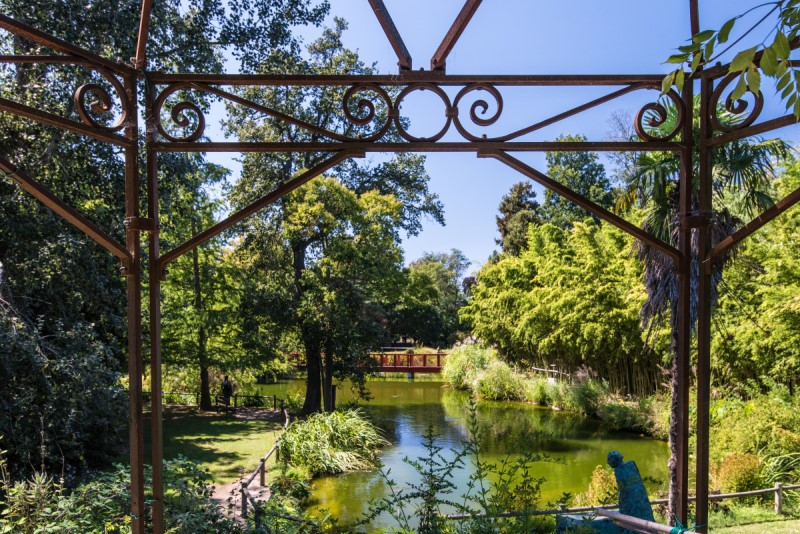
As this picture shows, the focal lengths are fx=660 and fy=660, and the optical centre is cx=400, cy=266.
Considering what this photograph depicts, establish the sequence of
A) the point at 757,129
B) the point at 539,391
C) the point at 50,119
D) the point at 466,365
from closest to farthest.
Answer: the point at 50,119, the point at 757,129, the point at 539,391, the point at 466,365

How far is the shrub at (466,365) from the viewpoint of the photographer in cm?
2334

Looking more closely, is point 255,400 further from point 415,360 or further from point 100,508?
point 100,508

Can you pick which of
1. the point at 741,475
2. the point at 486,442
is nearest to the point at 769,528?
the point at 741,475

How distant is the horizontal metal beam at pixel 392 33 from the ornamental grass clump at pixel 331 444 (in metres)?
9.10

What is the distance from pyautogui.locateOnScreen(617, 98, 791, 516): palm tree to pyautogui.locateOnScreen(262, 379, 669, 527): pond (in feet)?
7.82

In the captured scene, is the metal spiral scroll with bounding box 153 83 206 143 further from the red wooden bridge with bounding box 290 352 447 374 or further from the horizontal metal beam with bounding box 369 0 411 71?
the red wooden bridge with bounding box 290 352 447 374

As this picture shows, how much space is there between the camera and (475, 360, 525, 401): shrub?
2092 cm

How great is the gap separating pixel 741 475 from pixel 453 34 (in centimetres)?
802

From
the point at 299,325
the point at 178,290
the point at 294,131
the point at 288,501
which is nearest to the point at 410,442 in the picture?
the point at 299,325

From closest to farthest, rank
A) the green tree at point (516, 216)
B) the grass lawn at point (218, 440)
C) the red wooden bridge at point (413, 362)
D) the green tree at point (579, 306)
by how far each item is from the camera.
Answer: the grass lawn at point (218, 440)
the green tree at point (579, 306)
the red wooden bridge at point (413, 362)
the green tree at point (516, 216)

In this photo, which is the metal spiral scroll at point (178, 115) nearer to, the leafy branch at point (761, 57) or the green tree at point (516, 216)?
the leafy branch at point (761, 57)

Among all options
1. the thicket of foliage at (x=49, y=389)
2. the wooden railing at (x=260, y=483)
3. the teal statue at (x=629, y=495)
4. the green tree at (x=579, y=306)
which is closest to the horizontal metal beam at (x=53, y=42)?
the teal statue at (x=629, y=495)

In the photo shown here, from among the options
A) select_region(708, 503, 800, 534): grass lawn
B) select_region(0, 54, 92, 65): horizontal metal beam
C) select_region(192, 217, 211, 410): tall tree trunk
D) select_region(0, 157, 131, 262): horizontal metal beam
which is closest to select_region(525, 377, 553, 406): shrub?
select_region(192, 217, 211, 410): tall tree trunk

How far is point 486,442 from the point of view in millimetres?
13734
